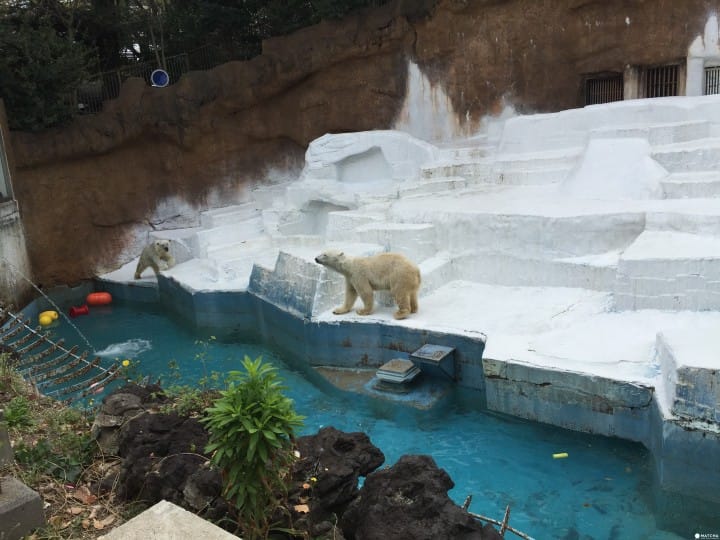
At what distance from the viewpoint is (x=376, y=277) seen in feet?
28.3

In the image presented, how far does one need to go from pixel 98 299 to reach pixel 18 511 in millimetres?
11430

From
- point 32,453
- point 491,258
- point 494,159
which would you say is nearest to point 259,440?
point 32,453

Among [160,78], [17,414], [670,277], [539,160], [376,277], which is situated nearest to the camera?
[17,414]

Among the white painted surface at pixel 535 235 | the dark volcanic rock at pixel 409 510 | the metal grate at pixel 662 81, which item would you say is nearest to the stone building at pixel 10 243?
the white painted surface at pixel 535 235

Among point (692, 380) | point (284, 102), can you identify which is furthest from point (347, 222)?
point (692, 380)

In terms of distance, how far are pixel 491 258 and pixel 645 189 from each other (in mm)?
Result: 2706

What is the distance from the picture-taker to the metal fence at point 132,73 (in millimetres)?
17125

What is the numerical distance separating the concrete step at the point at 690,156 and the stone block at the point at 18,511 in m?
10.3

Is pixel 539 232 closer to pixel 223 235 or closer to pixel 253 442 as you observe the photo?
pixel 253 442

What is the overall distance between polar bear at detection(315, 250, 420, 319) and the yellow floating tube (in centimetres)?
691

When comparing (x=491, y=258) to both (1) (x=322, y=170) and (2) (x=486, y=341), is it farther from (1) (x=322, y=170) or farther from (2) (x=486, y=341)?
(1) (x=322, y=170)

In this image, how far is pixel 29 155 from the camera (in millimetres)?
14586

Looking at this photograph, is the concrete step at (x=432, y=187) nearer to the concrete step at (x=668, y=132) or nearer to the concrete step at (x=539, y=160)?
the concrete step at (x=539, y=160)

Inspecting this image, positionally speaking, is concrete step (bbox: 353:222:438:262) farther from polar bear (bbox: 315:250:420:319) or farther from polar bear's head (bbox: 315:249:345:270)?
polar bear's head (bbox: 315:249:345:270)
